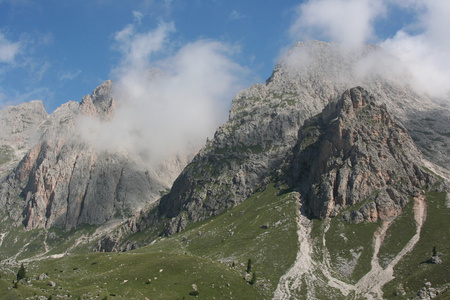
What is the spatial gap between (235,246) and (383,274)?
77407mm

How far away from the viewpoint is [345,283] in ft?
481

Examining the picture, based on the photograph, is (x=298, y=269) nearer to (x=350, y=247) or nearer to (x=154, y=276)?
(x=350, y=247)

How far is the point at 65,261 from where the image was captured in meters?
149

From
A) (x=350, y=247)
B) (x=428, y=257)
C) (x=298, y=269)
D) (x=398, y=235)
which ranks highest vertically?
(x=398, y=235)

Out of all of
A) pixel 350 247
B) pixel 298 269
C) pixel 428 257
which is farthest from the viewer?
→ pixel 350 247

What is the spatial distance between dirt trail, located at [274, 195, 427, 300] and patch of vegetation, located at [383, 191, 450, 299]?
284 centimetres

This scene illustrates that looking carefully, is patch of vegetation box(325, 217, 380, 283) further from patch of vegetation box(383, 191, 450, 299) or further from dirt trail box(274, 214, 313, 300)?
patch of vegetation box(383, 191, 450, 299)

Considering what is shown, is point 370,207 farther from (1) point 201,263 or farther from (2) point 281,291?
(1) point 201,263

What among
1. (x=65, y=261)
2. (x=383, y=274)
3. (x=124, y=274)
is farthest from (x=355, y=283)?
(x=65, y=261)

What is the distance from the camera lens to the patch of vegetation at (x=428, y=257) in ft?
410

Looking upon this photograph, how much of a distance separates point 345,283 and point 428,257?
3309 cm

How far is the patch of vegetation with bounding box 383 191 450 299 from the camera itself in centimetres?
12494

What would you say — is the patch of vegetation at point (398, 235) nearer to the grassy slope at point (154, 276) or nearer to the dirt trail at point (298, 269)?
the dirt trail at point (298, 269)

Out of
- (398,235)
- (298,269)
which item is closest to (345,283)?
(298,269)
